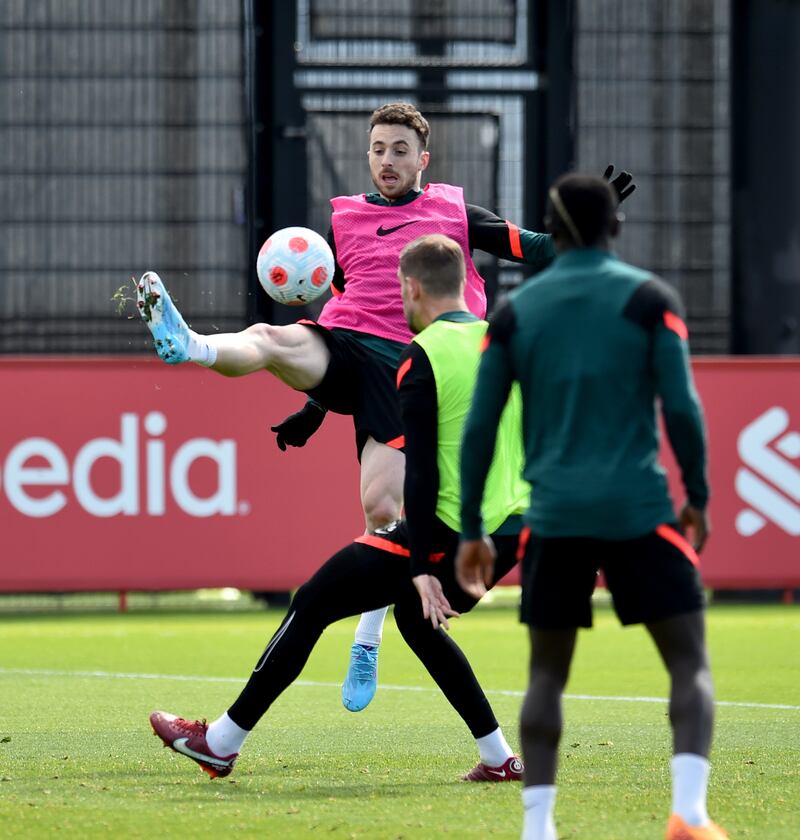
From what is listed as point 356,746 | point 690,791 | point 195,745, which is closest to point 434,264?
point 195,745

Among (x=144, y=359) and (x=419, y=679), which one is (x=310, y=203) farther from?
(x=419, y=679)

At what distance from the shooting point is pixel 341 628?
13.1 metres

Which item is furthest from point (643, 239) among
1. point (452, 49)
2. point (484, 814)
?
point (484, 814)

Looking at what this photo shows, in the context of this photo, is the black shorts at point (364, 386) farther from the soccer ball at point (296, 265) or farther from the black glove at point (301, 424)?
the black glove at point (301, 424)

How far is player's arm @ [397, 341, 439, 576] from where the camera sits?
5535 mm

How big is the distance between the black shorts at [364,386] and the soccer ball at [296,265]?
17cm

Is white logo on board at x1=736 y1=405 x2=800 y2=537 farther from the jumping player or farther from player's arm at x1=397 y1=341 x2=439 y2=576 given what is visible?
player's arm at x1=397 y1=341 x2=439 y2=576

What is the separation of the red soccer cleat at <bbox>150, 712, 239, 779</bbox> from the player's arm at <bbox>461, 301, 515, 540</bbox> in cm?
188

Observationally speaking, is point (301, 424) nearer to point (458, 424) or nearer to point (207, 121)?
point (458, 424)

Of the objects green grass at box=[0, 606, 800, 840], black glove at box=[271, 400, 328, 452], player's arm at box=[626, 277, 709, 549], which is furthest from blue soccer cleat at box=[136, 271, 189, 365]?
player's arm at box=[626, 277, 709, 549]

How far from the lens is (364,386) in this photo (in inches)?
283

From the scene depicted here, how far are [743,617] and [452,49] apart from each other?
521 cm

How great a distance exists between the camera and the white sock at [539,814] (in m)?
4.57

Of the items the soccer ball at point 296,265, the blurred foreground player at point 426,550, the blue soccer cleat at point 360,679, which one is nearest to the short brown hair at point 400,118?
the soccer ball at point 296,265
